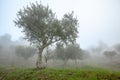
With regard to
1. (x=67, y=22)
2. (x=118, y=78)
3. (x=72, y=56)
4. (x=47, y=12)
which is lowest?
(x=118, y=78)

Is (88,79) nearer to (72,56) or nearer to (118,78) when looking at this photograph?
(118,78)

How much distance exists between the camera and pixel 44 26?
31.2m

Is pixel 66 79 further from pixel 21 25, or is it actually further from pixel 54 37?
pixel 21 25

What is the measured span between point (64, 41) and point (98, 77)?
16.9 m

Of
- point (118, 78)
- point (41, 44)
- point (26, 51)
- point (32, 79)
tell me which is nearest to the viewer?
point (118, 78)

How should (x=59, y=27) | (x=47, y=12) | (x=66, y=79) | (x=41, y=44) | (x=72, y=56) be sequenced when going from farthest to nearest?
(x=72, y=56)
(x=41, y=44)
(x=47, y=12)
(x=59, y=27)
(x=66, y=79)

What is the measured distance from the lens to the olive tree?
30797 mm

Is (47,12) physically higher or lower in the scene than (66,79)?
higher

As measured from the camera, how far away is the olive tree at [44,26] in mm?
30797

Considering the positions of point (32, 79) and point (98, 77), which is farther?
point (32, 79)

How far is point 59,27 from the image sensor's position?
99.0 ft

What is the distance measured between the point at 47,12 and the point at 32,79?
17949 millimetres

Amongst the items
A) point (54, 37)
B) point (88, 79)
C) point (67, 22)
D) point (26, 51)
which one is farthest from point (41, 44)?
point (26, 51)

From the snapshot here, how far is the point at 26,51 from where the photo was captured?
290 ft
